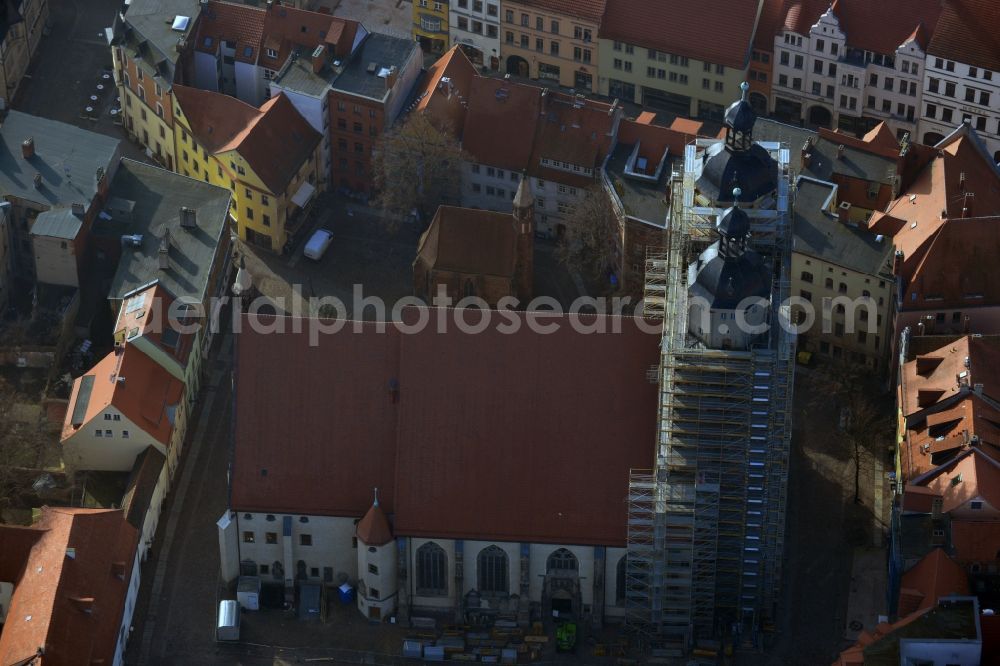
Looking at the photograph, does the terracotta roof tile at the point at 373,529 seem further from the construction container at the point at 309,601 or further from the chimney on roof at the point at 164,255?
the chimney on roof at the point at 164,255

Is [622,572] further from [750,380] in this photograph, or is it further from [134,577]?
[134,577]

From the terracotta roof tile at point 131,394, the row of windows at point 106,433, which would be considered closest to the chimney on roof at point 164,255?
the terracotta roof tile at point 131,394

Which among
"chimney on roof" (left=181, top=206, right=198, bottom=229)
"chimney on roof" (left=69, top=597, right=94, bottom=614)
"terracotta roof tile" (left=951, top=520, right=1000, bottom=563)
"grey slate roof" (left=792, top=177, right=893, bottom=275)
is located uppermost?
"grey slate roof" (left=792, top=177, right=893, bottom=275)

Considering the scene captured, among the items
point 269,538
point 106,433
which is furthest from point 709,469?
point 106,433

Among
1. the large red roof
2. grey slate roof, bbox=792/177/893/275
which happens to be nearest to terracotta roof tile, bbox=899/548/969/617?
the large red roof

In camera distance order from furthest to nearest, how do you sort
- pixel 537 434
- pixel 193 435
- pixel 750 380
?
1. pixel 193 435
2. pixel 537 434
3. pixel 750 380

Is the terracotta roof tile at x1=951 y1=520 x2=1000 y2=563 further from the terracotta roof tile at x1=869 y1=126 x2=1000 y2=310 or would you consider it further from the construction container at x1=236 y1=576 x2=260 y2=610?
the construction container at x1=236 y1=576 x2=260 y2=610

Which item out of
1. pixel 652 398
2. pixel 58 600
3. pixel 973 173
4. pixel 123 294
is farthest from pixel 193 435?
pixel 973 173
